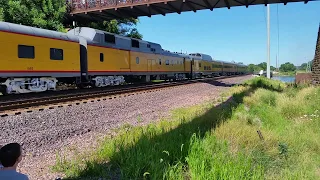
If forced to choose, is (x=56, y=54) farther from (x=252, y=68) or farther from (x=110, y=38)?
(x=252, y=68)

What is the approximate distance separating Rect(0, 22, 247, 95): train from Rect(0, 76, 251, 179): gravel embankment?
12.6 ft

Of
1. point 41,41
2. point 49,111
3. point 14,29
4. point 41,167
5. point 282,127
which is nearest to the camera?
point 41,167

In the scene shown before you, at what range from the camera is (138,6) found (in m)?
25.8

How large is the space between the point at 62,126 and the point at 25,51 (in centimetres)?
668

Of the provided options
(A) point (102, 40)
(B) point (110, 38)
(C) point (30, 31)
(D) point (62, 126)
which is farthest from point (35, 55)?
(D) point (62, 126)

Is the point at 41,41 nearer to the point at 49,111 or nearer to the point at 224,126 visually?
the point at 49,111

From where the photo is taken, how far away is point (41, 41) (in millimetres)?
14367

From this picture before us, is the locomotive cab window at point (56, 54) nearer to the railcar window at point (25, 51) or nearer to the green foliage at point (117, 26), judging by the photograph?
the railcar window at point (25, 51)

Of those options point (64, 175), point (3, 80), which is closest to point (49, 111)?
point (3, 80)

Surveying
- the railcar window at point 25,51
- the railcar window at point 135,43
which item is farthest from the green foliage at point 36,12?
the railcar window at point 25,51

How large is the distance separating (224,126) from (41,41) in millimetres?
10643

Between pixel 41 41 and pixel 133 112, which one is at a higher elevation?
pixel 41 41

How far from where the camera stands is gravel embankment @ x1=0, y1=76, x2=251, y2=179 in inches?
237

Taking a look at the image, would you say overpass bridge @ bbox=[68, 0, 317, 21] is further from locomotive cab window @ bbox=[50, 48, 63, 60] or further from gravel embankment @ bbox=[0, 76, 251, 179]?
gravel embankment @ bbox=[0, 76, 251, 179]
